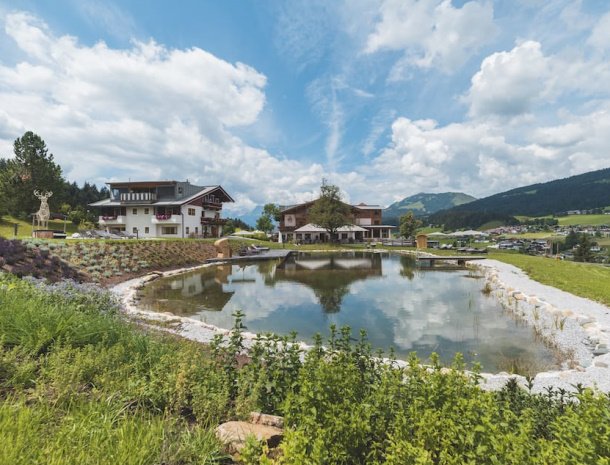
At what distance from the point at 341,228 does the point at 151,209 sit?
32709 millimetres

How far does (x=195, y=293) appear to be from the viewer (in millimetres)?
15133

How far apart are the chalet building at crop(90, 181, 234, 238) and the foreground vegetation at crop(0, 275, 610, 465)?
39741 mm

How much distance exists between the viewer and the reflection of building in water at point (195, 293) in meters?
12.5

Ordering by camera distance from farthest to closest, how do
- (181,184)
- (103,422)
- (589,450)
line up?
(181,184) < (103,422) < (589,450)

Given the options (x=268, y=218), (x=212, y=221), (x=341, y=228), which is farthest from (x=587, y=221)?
(x=212, y=221)

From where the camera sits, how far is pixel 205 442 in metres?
2.72

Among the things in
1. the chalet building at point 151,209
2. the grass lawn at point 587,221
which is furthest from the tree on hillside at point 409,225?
the grass lawn at point 587,221

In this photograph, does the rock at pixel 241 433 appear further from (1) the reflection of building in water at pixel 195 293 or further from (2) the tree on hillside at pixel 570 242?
(2) the tree on hillside at pixel 570 242

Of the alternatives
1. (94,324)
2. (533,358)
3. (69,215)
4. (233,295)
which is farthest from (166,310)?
(69,215)

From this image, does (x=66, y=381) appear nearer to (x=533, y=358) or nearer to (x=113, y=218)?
(x=533, y=358)

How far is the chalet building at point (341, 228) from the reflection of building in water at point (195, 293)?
36.7 metres

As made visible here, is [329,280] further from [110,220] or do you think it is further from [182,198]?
[110,220]

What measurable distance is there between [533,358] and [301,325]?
6.31 meters

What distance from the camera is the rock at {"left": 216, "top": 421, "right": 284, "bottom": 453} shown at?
2.83 metres
